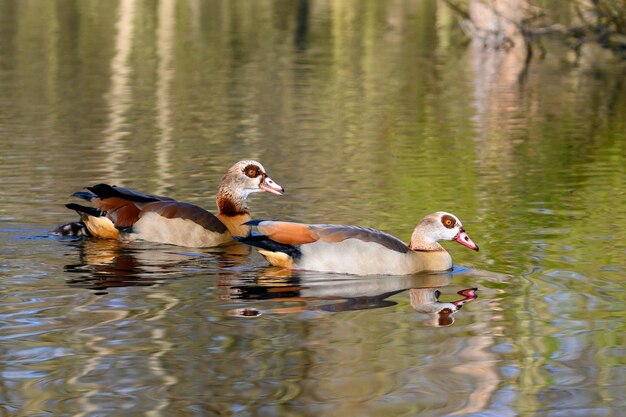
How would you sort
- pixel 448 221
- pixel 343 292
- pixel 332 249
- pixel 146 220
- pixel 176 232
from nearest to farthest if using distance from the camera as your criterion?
pixel 343 292
pixel 332 249
pixel 448 221
pixel 176 232
pixel 146 220

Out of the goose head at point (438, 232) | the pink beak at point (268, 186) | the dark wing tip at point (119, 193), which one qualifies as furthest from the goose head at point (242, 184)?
the goose head at point (438, 232)

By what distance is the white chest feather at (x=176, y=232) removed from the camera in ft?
44.7

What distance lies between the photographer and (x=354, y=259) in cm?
1210

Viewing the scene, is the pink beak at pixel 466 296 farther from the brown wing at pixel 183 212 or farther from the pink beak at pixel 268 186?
the pink beak at pixel 268 186

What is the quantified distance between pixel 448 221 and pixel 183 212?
2.68m

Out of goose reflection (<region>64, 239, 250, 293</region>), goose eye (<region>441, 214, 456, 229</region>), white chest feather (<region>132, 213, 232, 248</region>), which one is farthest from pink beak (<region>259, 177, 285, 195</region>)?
goose eye (<region>441, 214, 456, 229</region>)

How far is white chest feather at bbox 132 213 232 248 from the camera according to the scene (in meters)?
13.6

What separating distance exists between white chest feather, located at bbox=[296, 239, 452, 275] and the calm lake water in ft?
0.38

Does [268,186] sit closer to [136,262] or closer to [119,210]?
[119,210]

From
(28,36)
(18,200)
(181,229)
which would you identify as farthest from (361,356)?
(28,36)

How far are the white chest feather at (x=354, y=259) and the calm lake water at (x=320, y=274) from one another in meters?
0.12

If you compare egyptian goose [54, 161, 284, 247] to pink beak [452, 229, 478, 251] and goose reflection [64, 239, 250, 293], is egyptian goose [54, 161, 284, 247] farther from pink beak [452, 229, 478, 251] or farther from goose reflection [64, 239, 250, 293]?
pink beak [452, 229, 478, 251]

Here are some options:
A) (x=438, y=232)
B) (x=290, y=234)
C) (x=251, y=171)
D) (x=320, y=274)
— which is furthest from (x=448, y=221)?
(x=251, y=171)

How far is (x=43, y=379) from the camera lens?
8.69 metres
